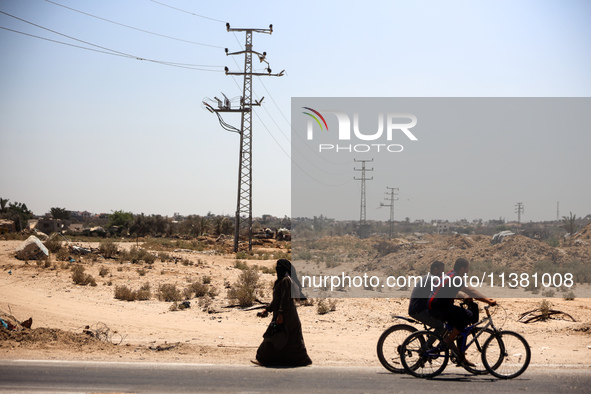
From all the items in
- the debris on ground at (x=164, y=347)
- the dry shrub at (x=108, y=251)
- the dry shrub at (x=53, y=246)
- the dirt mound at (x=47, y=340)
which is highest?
the dry shrub at (x=53, y=246)

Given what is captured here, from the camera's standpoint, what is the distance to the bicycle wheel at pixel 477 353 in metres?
8.12

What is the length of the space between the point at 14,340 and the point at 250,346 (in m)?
4.73

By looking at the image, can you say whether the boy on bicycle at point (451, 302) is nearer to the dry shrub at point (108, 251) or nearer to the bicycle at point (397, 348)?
the bicycle at point (397, 348)

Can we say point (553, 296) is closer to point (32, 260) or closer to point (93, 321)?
point (93, 321)

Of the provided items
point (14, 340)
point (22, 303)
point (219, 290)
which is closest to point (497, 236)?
point (219, 290)

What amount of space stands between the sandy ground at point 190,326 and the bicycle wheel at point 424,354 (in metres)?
Answer: 1.62

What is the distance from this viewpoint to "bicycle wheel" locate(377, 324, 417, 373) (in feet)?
27.2

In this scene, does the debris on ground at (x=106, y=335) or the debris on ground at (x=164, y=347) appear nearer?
the debris on ground at (x=164, y=347)

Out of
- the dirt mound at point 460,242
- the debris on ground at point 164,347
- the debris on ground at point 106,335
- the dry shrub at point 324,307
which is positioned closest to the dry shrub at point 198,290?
the dry shrub at point 324,307

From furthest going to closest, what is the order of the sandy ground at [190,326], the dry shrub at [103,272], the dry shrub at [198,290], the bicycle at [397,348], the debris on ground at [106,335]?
1. the dry shrub at [103,272]
2. the dry shrub at [198,290]
3. the debris on ground at [106,335]
4. the sandy ground at [190,326]
5. the bicycle at [397,348]

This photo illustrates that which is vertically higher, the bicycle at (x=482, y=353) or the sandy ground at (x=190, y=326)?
the bicycle at (x=482, y=353)

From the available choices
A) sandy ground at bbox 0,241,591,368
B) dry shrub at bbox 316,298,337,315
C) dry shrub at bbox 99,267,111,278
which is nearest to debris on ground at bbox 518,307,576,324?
sandy ground at bbox 0,241,591,368

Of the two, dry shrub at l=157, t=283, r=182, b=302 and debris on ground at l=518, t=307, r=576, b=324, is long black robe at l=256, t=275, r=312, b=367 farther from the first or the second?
dry shrub at l=157, t=283, r=182, b=302

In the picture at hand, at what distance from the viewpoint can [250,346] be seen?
11555mm
